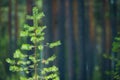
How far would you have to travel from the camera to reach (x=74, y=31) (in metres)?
5.22

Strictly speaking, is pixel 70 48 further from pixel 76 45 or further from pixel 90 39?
pixel 90 39

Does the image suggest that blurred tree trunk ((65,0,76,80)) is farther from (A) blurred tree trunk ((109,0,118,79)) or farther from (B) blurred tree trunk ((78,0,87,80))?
(A) blurred tree trunk ((109,0,118,79))

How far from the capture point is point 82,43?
5246 millimetres


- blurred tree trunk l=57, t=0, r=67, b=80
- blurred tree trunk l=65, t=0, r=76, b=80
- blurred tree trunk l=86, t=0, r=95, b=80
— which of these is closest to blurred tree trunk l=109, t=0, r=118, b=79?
blurred tree trunk l=86, t=0, r=95, b=80

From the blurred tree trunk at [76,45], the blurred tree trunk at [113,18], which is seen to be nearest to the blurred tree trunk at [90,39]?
the blurred tree trunk at [76,45]

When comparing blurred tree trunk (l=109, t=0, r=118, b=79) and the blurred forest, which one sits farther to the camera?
blurred tree trunk (l=109, t=0, r=118, b=79)

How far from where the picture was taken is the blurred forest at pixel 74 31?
512 cm

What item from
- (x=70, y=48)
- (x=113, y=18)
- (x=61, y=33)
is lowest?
(x=70, y=48)

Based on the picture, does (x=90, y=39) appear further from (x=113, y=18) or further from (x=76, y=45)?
(x=113, y=18)

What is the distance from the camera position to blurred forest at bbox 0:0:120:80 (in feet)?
16.8

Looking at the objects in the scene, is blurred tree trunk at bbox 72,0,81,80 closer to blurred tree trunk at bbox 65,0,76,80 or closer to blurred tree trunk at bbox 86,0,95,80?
blurred tree trunk at bbox 65,0,76,80

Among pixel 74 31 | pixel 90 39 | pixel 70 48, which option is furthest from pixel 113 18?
pixel 70 48

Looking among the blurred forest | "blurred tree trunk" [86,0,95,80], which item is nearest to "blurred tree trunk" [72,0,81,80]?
the blurred forest

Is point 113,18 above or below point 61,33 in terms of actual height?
above
